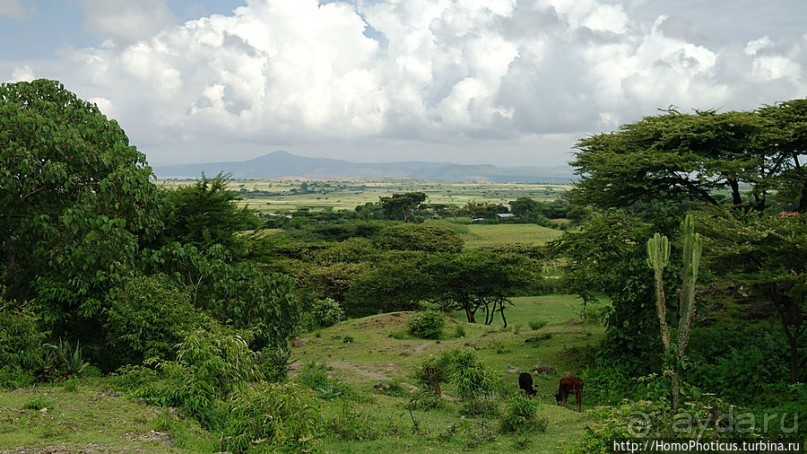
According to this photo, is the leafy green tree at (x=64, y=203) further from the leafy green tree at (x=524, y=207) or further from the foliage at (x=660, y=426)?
the leafy green tree at (x=524, y=207)

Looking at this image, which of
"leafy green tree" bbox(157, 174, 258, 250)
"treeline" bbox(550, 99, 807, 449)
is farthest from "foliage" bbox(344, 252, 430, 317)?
"leafy green tree" bbox(157, 174, 258, 250)

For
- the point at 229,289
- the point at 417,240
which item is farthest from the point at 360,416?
the point at 417,240

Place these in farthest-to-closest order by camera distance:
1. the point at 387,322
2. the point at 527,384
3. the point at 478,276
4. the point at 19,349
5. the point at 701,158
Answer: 1. the point at 478,276
2. the point at 387,322
3. the point at 701,158
4. the point at 527,384
5. the point at 19,349

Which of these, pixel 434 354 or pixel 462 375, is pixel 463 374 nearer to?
pixel 462 375

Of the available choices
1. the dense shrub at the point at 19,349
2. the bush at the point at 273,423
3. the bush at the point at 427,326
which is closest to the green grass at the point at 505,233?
the bush at the point at 427,326

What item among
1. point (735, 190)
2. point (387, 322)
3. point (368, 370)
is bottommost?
point (387, 322)

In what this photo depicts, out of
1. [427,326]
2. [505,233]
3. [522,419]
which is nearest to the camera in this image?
[522,419]

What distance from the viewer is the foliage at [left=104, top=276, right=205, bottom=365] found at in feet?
41.4

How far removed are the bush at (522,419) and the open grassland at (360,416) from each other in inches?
8.8

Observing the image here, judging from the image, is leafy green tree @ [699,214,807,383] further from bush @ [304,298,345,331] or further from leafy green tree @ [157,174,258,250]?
bush @ [304,298,345,331]

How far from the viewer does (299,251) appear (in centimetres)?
4997

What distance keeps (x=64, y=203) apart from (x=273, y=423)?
30.4 feet

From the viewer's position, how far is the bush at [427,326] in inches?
1025

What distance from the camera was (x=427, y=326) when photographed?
26.4m
